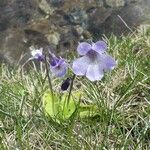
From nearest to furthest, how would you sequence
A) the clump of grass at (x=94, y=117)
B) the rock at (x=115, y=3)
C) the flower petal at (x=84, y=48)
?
the flower petal at (x=84, y=48) → the clump of grass at (x=94, y=117) → the rock at (x=115, y=3)

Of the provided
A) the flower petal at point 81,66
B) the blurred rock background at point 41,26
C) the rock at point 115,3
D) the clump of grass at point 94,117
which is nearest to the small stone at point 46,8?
the blurred rock background at point 41,26

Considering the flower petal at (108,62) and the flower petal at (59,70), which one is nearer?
the flower petal at (108,62)

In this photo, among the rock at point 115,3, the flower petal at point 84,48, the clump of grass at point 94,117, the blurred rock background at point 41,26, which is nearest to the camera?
the flower petal at point 84,48

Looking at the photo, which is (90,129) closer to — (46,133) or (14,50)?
(46,133)

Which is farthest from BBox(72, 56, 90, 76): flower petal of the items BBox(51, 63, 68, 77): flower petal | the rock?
the rock

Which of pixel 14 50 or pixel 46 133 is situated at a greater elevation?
pixel 14 50

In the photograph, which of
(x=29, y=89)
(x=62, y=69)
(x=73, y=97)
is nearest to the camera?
(x=62, y=69)

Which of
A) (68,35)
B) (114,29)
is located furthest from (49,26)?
(114,29)

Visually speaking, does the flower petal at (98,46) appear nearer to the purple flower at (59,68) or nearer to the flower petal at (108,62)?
the flower petal at (108,62)
